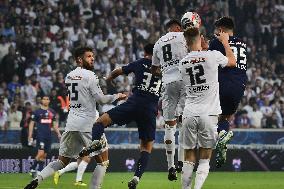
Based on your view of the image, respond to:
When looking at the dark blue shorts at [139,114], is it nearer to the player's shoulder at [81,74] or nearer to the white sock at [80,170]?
the player's shoulder at [81,74]

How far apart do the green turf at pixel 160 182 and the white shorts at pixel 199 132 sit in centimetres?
482

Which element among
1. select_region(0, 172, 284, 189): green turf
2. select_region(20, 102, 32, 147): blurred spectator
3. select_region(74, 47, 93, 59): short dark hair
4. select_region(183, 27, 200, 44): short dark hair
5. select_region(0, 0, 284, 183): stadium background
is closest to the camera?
select_region(183, 27, 200, 44): short dark hair

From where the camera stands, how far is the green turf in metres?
19.7

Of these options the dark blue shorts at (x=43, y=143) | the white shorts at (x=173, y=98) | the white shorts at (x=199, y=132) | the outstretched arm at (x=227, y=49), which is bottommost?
the dark blue shorts at (x=43, y=143)

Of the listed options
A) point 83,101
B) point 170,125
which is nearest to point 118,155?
Result: point 170,125

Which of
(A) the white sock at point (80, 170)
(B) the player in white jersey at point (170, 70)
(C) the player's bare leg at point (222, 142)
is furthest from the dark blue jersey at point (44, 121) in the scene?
(C) the player's bare leg at point (222, 142)

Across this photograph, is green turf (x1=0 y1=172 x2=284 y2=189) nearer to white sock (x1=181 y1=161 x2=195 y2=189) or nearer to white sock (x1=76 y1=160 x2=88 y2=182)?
white sock (x1=76 y1=160 x2=88 y2=182)

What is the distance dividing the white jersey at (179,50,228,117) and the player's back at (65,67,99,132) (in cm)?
247

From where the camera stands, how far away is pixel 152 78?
1689cm

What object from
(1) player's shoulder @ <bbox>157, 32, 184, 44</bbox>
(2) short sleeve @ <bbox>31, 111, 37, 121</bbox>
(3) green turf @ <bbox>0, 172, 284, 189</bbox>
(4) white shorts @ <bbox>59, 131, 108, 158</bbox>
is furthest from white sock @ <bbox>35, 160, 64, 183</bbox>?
(2) short sleeve @ <bbox>31, 111, 37, 121</bbox>

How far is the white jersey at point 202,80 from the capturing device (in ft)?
45.5

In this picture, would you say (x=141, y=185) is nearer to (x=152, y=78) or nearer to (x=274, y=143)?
(x=152, y=78)

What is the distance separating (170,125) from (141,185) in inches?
119

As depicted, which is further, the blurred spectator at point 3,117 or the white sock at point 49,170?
the blurred spectator at point 3,117
